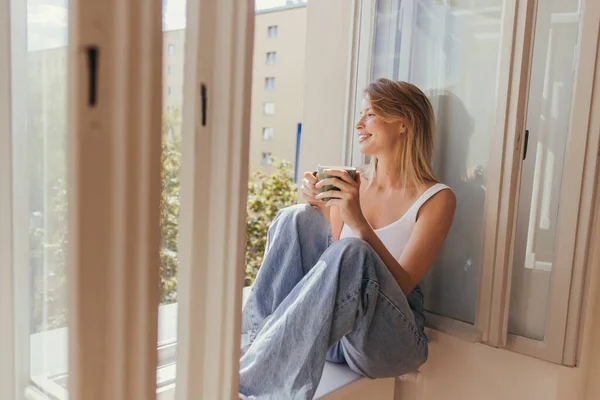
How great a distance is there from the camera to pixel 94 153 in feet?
1.63

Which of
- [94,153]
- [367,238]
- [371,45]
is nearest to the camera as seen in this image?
[94,153]

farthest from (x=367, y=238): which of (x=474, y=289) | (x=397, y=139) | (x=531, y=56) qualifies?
(x=531, y=56)

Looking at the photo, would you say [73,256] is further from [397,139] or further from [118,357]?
[397,139]

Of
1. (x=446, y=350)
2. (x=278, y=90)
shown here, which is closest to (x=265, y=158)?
(x=278, y=90)

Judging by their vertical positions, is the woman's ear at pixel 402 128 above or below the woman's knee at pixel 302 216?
above

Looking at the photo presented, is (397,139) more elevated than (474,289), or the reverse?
(397,139)

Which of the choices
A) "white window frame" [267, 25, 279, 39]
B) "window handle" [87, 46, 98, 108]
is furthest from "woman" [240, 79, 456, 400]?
"white window frame" [267, 25, 279, 39]

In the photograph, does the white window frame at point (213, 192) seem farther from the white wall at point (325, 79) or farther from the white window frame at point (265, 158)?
the white window frame at point (265, 158)

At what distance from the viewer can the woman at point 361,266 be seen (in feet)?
3.49

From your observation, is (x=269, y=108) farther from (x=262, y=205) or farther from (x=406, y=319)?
(x=406, y=319)

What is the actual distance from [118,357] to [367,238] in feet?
2.39

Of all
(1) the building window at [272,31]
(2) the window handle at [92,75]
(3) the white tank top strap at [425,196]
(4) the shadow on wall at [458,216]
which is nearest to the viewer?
(2) the window handle at [92,75]

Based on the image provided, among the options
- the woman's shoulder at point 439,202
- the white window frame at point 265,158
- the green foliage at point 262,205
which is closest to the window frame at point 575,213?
the woman's shoulder at point 439,202

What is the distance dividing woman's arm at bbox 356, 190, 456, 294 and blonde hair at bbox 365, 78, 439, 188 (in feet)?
0.29
